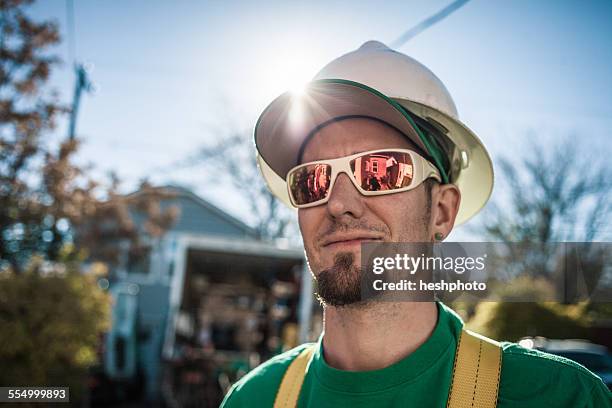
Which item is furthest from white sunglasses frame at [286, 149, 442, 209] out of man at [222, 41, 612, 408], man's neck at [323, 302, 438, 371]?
man's neck at [323, 302, 438, 371]

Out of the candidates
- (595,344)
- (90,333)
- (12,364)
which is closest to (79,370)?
(90,333)

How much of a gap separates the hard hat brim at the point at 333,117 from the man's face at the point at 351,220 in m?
0.07

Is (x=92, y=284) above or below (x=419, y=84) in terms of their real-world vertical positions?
below

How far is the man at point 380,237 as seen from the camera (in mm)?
1436

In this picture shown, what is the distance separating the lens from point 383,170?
1.68 meters

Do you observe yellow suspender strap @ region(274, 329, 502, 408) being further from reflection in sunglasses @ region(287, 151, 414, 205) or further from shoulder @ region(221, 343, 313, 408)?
shoulder @ region(221, 343, 313, 408)

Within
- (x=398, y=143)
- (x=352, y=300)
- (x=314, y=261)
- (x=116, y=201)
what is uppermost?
(x=116, y=201)

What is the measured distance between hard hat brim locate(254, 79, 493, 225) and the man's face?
2.9 inches

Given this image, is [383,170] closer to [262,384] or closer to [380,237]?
[380,237]

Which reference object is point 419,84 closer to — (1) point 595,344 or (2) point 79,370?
(2) point 79,370

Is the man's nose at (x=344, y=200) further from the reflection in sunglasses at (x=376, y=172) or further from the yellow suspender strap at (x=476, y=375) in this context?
the yellow suspender strap at (x=476, y=375)

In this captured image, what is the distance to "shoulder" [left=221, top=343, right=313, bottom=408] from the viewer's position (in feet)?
5.88

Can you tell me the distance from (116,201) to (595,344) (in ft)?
30.4

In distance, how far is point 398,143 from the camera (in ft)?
5.75
